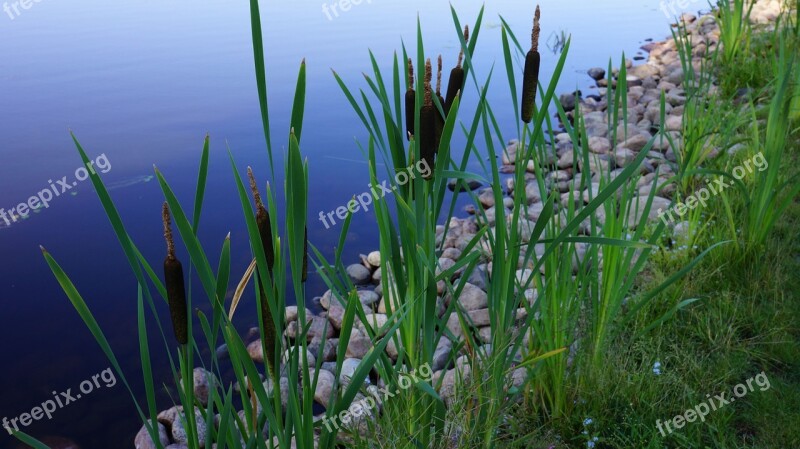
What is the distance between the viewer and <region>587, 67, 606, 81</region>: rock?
5902mm

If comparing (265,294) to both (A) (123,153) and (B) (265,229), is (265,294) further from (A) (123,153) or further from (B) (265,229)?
(A) (123,153)

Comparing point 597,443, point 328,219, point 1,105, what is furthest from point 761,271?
point 1,105

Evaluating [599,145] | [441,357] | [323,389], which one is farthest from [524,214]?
[599,145]

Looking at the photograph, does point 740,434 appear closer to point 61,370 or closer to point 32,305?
point 61,370

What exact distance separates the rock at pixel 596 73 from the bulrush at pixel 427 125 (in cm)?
518

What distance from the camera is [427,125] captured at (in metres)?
1.09

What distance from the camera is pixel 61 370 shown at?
8.11ft

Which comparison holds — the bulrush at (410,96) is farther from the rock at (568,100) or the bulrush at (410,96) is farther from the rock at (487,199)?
the rock at (568,100)

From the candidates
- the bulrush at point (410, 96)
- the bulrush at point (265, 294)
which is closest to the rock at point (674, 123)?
the bulrush at point (410, 96)

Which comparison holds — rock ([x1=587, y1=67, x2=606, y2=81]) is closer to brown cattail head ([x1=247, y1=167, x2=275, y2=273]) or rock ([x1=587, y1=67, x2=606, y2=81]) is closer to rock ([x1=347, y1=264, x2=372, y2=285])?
rock ([x1=347, y1=264, x2=372, y2=285])

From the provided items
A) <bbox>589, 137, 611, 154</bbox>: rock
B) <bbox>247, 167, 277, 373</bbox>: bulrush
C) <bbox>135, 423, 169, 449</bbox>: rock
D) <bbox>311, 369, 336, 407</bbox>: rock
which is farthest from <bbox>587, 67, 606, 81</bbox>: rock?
<bbox>247, 167, 277, 373</bbox>: bulrush

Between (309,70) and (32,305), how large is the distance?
2.99 meters

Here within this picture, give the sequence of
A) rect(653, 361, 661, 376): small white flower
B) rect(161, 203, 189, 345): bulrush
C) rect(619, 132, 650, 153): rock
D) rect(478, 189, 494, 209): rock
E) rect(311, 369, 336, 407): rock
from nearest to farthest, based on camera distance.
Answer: rect(161, 203, 189, 345): bulrush, rect(653, 361, 661, 376): small white flower, rect(311, 369, 336, 407): rock, rect(478, 189, 494, 209): rock, rect(619, 132, 650, 153): rock

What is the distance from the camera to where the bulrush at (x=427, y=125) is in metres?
1.06
